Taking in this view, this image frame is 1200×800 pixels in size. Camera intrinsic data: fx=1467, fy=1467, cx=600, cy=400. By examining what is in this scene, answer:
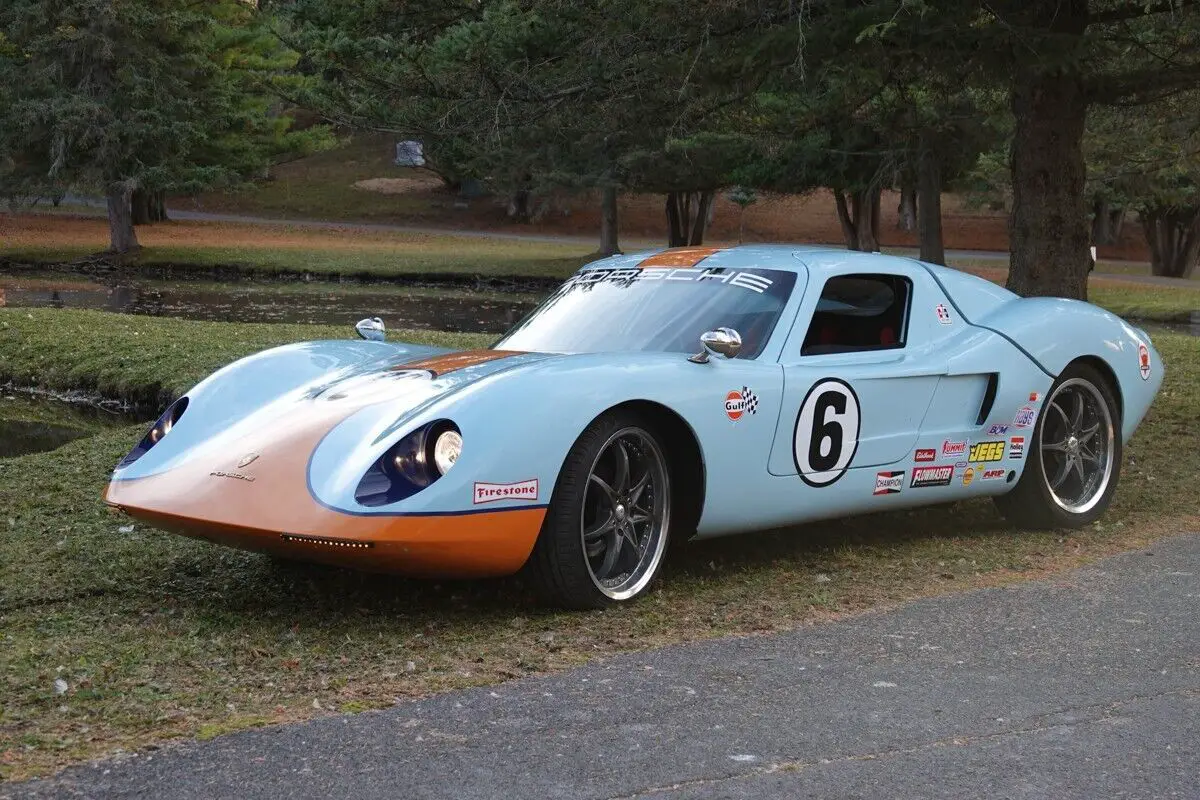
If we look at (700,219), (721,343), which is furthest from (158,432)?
(700,219)

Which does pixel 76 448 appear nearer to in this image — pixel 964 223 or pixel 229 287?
pixel 229 287

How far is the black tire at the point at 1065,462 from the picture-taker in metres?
7.05

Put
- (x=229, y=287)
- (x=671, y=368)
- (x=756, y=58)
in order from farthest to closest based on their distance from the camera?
(x=229, y=287)
(x=756, y=58)
(x=671, y=368)

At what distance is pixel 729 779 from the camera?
→ 12.1 feet

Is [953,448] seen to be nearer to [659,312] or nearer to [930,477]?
[930,477]

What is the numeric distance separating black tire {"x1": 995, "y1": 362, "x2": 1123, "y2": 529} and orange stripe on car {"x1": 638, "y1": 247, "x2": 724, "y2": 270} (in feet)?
5.94

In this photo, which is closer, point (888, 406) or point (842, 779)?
point (842, 779)

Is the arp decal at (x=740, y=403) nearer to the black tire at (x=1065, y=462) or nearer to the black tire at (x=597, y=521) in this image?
the black tire at (x=597, y=521)

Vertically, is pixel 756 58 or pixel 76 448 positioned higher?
pixel 756 58

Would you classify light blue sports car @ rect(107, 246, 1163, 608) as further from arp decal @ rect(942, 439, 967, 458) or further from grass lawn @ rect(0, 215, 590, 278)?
grass lawn @ rect(0, 215, 590, 278)

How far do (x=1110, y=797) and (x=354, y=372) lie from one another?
3.44 m

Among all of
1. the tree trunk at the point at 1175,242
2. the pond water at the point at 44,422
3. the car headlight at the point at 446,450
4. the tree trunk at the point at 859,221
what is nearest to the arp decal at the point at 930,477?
the car headlight at the point at 446,450

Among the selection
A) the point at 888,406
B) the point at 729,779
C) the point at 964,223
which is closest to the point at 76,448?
the point at 888,406

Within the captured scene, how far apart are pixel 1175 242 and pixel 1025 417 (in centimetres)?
3871
